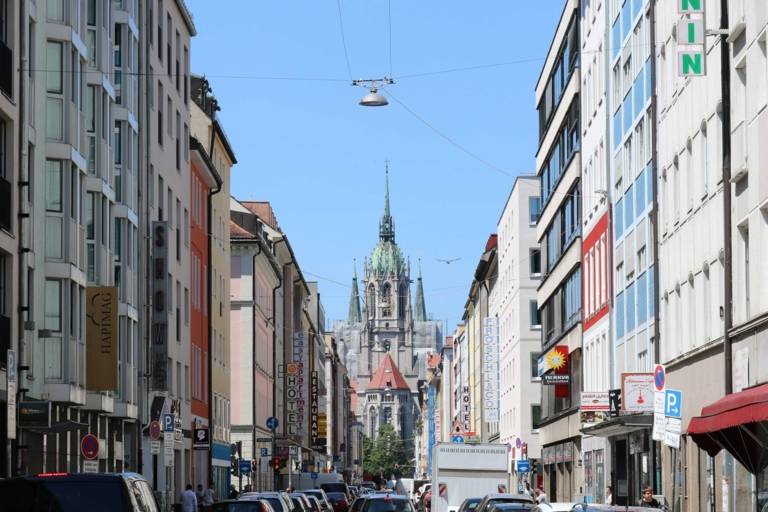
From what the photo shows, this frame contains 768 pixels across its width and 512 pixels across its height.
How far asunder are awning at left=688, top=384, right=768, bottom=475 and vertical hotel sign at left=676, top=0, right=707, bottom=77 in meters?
8.19

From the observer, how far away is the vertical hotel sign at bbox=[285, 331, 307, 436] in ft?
356

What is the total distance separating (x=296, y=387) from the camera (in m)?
110

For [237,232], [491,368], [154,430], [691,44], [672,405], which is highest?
[237,232]

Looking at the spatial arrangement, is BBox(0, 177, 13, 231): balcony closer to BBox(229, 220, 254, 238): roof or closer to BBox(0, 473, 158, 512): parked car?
BBox(0, 473, 158, 512): parked car

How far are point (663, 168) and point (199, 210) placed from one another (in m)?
32.0

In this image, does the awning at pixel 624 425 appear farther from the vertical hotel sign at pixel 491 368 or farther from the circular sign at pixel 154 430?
the vertical hotel sign at pixel 491 368

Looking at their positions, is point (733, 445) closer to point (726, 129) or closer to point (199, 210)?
point (726, 129)

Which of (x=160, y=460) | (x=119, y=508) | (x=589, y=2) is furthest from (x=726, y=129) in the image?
(x=160, y=460)

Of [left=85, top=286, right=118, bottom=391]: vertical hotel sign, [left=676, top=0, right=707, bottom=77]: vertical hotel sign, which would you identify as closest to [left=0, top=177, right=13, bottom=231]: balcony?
[left=85, top=286, right=118, bottom=391]: vertical hotel sign

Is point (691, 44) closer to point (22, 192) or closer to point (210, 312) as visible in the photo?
point (22, 192)

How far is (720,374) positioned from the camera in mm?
32375

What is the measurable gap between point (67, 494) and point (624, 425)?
24208 mm

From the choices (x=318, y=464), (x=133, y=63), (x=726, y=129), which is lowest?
(x=318, y=464)

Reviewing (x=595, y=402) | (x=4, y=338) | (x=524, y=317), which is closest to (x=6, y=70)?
(x=4, y=338)
